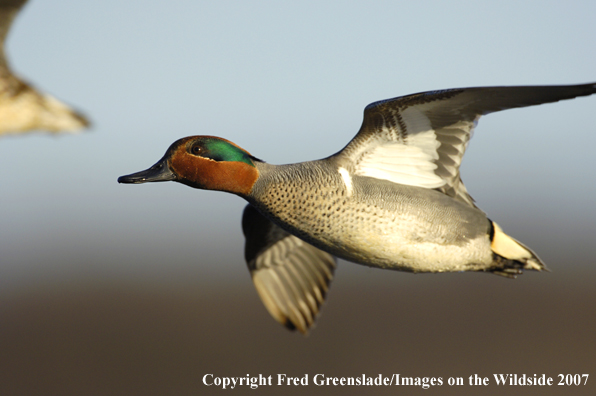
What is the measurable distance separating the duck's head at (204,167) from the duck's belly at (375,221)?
0.16 metres

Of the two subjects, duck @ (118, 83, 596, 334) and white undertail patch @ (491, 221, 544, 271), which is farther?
white undertail patch @ (491, 221, 544, 271)

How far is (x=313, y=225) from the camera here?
2762mm

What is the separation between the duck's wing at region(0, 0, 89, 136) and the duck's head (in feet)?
2.47

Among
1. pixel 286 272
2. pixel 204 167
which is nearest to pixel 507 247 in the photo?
pixel 286 272

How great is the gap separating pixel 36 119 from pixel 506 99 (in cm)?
180

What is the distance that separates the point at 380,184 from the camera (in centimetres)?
284

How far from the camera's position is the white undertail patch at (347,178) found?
9.11ft

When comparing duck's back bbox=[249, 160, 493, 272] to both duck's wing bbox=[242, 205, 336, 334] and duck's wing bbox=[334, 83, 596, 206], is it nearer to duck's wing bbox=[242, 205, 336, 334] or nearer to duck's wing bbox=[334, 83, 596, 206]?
duck's wing bbox=[334, 83, 596, 206]

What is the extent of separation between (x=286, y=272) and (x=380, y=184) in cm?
128

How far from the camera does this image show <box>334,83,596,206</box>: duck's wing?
8.45 feet

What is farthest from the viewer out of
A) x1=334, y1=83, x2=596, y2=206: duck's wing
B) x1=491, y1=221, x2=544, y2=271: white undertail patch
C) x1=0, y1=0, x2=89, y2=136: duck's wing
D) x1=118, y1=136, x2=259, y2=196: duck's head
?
x1=491, y1=221, x2=544, y2=271: white undertail patch

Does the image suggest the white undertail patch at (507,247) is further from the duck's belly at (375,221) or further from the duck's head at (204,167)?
the duck's head at (204,167)

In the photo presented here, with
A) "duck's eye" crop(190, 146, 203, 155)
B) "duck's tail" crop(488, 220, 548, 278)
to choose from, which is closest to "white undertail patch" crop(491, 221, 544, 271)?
"duck's tail" crop(488, 220, 548, 278)

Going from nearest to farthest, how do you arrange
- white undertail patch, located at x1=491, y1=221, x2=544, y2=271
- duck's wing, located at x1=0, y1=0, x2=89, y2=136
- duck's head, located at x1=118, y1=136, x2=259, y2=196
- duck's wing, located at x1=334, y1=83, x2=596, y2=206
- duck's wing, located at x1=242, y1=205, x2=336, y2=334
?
duck's wing, located at x1=0, y1=0, x2=89, y2=136
duck's wing, located at x1=334, y1=83, x2=596, y2=206
duck's head, located at x1=118, y1=136, x2=259, y2=196
white undertail patch, located at x1=491, y1=221, x2=544, y2=271
duck's wing, located at x1=242, y1=205, x2=336, y2=334
